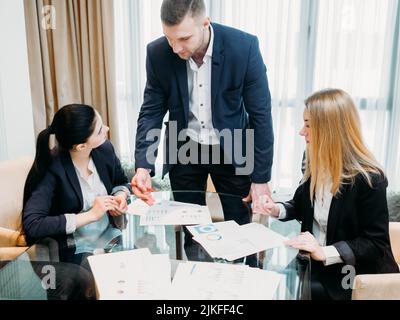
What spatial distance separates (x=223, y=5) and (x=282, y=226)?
1.88 meters

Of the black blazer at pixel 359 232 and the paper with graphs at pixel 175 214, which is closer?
the black blazer at pixel 359 232

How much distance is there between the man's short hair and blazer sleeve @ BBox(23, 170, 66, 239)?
89cm

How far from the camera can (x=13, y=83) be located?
7.94 feet

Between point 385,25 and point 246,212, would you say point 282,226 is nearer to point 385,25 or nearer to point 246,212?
point 246,212

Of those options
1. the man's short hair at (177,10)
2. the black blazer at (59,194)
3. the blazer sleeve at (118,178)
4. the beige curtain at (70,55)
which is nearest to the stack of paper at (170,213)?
the blazer sleeve at (118,178)

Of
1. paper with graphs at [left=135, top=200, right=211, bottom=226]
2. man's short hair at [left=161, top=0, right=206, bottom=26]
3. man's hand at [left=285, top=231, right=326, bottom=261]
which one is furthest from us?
paper with graphs at [left=135, top=200, right=211, bottom=226]

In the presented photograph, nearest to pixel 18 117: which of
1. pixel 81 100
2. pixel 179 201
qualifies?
pixel 81 100

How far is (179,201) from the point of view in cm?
196

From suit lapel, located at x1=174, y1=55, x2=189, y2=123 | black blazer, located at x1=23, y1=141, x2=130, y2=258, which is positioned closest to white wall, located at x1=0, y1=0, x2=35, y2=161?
black blazer, located at x1=23, y1=141, x2=130, y2=258

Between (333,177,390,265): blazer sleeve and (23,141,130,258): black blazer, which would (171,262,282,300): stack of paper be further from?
(23,141,130,258): black blazer

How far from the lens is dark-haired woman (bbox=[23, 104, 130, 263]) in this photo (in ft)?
5.16

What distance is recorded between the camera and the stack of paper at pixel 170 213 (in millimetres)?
1676

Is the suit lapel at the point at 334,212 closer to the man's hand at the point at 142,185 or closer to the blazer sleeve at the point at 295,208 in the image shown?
the blazer sleeve at the point at 295,208

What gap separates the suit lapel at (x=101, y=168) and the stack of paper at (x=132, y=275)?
627 mm
